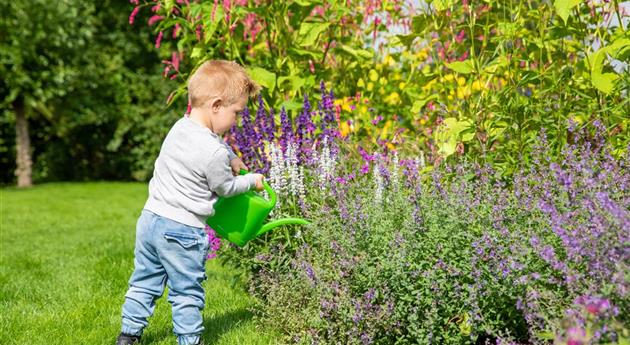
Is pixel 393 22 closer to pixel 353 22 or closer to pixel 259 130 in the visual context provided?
pixel 353 22

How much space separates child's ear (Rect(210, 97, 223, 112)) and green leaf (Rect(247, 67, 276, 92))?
1.13 meters

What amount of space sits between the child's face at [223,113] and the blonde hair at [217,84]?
2 centimetres

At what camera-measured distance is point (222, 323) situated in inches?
150

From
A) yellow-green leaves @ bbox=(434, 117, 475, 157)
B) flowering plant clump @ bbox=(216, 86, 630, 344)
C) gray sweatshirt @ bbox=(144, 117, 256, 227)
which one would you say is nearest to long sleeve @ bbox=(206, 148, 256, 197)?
gray sweatshirt @ bbox=(144, 117, 256, 227)

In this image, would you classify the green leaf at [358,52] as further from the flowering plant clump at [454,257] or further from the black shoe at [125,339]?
the black shoe at [125,339]

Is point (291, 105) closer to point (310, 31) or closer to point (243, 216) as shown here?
point (310, 31)

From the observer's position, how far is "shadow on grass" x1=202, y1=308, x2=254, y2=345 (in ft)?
11.8

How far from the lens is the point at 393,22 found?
5.35 metres

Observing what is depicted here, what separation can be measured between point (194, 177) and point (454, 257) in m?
1.19

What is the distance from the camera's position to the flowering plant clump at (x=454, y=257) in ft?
8.11

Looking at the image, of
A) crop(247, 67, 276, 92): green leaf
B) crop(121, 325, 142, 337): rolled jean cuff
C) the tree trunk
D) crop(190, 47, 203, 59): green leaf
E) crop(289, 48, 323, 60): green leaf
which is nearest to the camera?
crop(121, 325, 142, 337): rolled jean cuff

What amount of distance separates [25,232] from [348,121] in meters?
5.21

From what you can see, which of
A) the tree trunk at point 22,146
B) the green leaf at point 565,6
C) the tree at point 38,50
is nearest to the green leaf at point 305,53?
the green leaf at point 565,6

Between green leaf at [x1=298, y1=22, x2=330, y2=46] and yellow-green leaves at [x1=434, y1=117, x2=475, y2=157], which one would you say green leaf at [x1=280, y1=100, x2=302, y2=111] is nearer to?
green leaf at [x1=298, y1=22, x2=330, y2=46]
